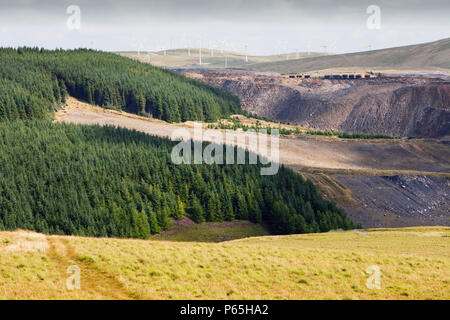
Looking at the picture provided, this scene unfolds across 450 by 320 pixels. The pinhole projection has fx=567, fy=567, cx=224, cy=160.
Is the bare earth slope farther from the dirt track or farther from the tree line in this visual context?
the tree line

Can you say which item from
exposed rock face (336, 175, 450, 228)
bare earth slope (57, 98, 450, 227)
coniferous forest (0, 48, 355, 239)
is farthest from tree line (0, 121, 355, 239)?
exposed rock face (336, 175, 450, 228)

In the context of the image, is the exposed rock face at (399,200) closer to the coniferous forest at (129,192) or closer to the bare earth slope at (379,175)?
the bare earth slope at (379,175)

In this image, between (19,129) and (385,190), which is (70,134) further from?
(385,190)

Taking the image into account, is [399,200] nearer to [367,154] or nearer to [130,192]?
[367,154]

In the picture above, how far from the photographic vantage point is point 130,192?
11550 cm

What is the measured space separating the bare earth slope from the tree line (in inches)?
313

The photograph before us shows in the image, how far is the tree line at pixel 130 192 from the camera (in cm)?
10288

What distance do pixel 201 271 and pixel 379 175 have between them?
101 m

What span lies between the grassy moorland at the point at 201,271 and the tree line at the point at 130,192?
50.4m

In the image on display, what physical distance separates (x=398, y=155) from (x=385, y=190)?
144ft

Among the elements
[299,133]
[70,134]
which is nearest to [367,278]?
[70,134]

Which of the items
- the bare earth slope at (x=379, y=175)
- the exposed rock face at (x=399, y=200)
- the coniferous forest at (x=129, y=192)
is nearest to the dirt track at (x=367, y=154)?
the bare earth slope at (x=379, y=175)

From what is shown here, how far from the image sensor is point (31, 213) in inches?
3954

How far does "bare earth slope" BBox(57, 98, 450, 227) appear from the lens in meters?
119
